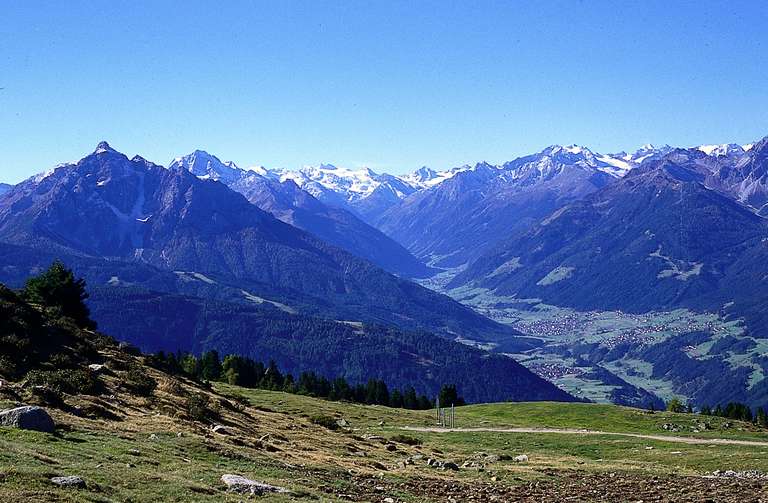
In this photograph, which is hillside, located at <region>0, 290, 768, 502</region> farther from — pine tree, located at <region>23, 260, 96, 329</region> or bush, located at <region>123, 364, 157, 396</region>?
pine tree, located at <region>23, 260, 96, 329</region>

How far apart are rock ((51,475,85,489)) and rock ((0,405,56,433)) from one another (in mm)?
10411

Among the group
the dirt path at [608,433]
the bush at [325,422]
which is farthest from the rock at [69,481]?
the dirt path at [608,433]

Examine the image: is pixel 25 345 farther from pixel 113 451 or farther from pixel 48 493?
pixel 48 493

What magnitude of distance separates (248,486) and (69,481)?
7024 mm

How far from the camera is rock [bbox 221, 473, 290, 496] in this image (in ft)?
90.3

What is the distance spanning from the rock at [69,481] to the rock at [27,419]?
34.2 feet

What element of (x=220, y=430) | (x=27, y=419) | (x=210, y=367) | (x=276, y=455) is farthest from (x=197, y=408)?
(x=210, y=367)

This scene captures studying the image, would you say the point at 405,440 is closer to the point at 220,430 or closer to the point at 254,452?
the point at 220,430

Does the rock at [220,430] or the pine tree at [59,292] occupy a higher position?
the pine tree at [59,292]

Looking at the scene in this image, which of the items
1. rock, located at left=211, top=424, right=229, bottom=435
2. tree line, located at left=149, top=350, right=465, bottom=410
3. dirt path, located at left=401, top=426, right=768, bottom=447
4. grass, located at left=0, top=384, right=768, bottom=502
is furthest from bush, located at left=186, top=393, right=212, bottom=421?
tree line, located at left=149, top=350, right=465, bottom=410

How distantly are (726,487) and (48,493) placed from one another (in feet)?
104

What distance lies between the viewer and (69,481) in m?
23.4

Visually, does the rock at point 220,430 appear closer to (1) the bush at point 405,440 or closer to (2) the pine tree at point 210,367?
(1) the bush at point 405,440

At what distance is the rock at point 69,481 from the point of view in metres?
23.1
